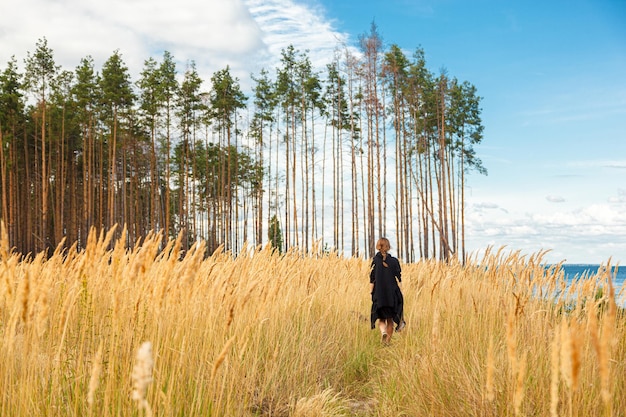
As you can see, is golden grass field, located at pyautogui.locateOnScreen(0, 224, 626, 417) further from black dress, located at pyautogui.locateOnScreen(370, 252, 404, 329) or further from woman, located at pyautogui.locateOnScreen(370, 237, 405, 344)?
black dress, located at pyautogui.locateOnScreen(370, 252, 404, 329)

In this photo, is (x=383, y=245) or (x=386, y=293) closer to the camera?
(x=386, y=293)

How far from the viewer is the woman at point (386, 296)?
6.46 metres

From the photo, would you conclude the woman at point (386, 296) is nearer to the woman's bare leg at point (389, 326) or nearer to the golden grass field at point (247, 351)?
the woman's bare leg at point (389, 326)

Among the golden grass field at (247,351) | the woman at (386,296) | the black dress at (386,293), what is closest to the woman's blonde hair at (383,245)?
the woman at (386,296)

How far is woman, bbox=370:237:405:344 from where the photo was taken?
646 centimetres

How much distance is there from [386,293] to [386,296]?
57 mm

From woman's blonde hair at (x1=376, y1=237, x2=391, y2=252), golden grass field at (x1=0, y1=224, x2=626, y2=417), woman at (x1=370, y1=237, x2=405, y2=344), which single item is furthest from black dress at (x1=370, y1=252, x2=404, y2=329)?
golden grass field at (x1=0, y1=224, x2=626, y2=417)

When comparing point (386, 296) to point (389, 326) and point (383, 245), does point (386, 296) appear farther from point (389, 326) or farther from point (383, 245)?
point (383, 245)

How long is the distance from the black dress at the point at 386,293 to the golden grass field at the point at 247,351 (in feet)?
1.08

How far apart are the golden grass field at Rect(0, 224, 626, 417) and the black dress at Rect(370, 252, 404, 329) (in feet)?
1.08

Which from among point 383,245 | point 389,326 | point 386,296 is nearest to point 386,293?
point 386,296

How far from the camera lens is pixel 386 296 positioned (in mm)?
6445

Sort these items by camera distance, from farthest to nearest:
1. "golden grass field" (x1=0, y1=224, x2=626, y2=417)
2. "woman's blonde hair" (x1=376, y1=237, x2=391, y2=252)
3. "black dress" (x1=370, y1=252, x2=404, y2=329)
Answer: "woman's blonde hair" (x1=376, y1=237, x2=391, y2=252)
"black dress" (x1=370, y1=252, x2=404, y2=329)
"golden grass field" (x1=0, y1=224, x2=626, y2=417)

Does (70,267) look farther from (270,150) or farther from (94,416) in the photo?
(270,150)
